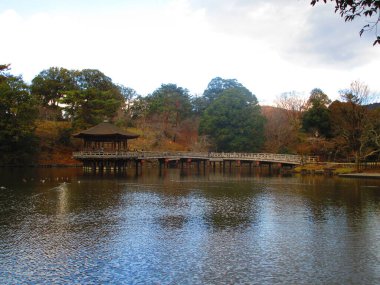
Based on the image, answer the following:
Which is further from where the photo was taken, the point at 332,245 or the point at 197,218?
the point at 197,218

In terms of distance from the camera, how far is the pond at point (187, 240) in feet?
33.3

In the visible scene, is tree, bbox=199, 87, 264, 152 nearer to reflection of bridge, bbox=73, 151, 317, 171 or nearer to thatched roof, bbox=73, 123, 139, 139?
reflection of bridge, bbox=73, 151, 317, 171

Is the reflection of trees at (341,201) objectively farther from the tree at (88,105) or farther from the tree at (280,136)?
the tree at (88,105)

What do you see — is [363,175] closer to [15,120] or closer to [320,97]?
[320,97]

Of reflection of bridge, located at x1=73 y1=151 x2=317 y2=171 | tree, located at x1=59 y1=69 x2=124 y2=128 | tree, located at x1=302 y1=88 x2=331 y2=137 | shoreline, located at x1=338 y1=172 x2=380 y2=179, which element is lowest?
shoreline, located at x1=338 y1=172 x2=380 y2=179

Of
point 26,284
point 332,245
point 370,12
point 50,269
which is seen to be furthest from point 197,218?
point 370,12

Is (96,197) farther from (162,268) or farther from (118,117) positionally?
(118,117)

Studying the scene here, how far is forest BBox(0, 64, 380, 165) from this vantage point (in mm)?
49062

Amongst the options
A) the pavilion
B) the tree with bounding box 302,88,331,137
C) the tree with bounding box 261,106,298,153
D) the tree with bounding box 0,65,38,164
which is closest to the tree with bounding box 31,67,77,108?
the tree with bounding box 0,65,38,164

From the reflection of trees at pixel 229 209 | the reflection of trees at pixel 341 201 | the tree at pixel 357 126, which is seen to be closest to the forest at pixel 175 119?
the tree at pixel 357 126

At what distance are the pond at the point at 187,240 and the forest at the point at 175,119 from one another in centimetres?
2693

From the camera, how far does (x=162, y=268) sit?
34.7 ft

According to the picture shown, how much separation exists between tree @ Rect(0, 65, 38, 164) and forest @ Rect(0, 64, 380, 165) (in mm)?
122

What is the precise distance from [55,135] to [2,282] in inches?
2285
